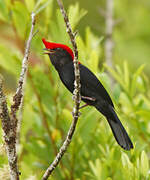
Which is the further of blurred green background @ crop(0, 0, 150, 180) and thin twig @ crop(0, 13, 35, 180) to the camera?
blurred green background @ crop(0, 0, 150, 180)

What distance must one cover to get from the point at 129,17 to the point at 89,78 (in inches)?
171

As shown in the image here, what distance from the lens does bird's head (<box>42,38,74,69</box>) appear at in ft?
5.79

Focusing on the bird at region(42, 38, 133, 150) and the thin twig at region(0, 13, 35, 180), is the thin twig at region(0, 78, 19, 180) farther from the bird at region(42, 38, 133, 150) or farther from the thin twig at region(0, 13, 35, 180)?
the bird at region(42, 38, 133, 150)

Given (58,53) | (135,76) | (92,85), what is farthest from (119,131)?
(135,76)

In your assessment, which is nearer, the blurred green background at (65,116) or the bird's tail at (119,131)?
the bird's tail at (119,131)

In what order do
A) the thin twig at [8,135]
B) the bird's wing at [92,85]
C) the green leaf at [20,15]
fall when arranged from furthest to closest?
the green leaf at [20,15]
the bird's wing at [92,85]
the thin twig at [8,135]

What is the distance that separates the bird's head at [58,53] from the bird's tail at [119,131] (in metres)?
0.28

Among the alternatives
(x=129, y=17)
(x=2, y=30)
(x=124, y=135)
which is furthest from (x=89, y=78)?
(x=129, y=17)

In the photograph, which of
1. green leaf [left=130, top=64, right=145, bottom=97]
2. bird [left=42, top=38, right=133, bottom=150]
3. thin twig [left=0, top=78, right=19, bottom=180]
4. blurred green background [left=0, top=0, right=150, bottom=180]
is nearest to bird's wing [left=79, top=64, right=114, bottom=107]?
bird [left=42, top=38, right=133, bottom=150]

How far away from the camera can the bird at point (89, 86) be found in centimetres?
178

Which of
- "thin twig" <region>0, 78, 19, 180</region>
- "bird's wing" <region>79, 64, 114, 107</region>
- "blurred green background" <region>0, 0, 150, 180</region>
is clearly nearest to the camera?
"thin twig" <region>0, 78, 19, 180</region>

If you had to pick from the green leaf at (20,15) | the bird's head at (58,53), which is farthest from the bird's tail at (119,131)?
the green leaf at (20,15)

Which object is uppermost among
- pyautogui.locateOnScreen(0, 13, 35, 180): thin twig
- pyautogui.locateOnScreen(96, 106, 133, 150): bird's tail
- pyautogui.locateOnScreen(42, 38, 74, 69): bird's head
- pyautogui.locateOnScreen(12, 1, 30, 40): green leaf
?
pyautogui.locateOnScreen(12, 1, 30, 40): green leaf

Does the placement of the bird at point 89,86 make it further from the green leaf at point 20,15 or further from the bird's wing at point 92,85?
the green leaf at point 20,15
